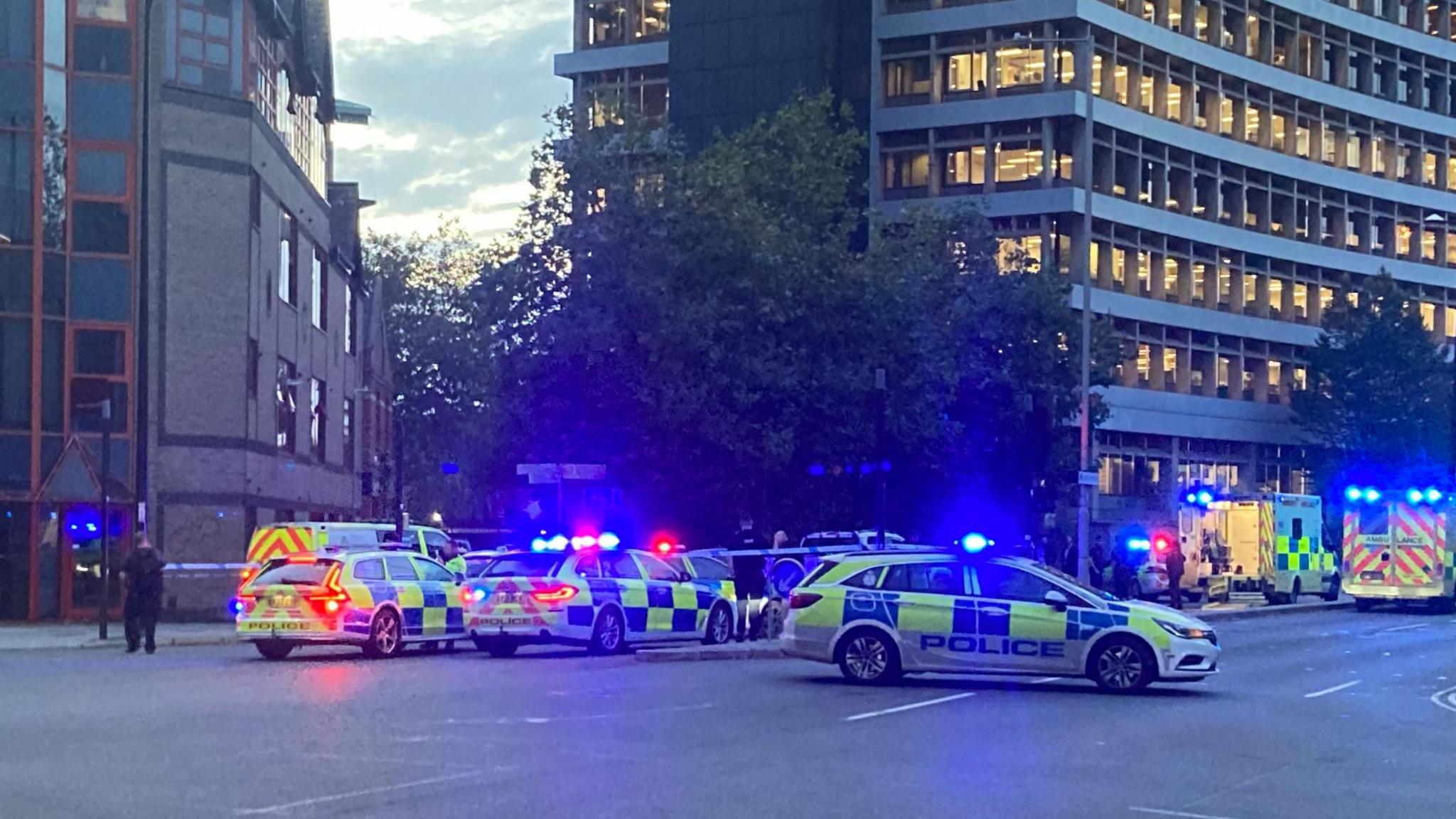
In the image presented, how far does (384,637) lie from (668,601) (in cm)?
392

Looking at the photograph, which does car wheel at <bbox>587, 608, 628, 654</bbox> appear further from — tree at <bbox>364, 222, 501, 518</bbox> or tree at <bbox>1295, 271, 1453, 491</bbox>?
tree at <bbox>364, 222, 501, 518</bbox>

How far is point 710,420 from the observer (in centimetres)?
3619

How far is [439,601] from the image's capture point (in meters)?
26.9

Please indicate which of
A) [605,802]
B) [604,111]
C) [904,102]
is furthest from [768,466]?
[904,102]

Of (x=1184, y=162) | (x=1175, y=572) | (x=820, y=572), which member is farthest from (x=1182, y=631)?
(x=1184, y=162)

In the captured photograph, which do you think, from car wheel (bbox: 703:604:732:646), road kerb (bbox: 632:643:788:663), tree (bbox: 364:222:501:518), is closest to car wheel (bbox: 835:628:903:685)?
road kerb (bbox: 632:643:788:663)

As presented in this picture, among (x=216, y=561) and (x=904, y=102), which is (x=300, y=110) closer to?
(x=216, y=561)

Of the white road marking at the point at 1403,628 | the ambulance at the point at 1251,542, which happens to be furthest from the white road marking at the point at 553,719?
the ambulance at the point at 1251,542

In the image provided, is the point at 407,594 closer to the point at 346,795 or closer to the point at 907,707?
the point at 907,707

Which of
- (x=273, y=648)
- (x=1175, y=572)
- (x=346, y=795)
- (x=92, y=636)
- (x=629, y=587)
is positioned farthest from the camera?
(x=1175, y=572)

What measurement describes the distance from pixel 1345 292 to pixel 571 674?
58.4 metres

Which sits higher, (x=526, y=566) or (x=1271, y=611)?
(x=526, y=566)

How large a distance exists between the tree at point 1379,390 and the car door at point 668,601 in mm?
45530

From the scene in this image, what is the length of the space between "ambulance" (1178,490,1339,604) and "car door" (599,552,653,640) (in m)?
22.5
